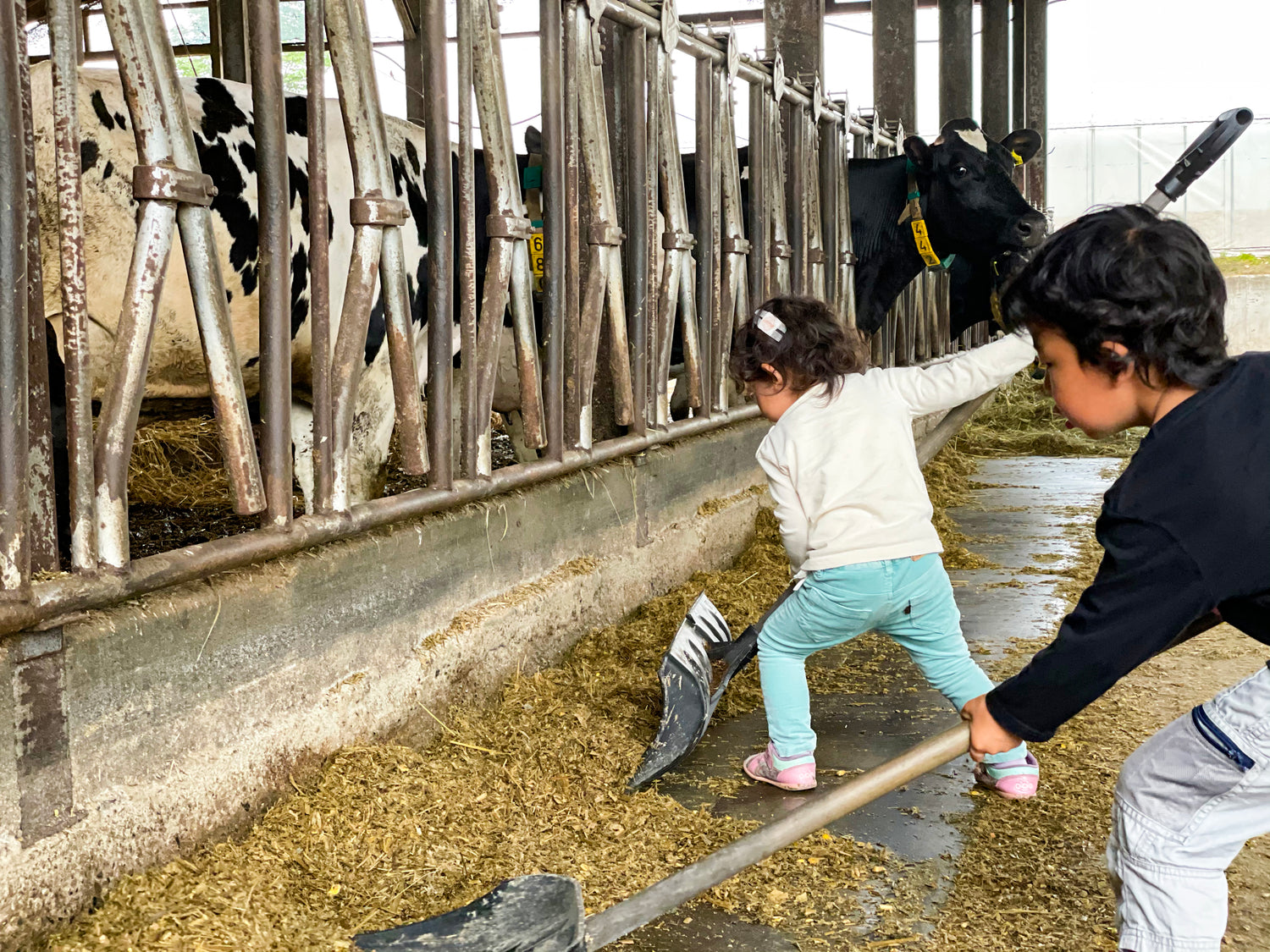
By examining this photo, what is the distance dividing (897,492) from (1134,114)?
975 inches

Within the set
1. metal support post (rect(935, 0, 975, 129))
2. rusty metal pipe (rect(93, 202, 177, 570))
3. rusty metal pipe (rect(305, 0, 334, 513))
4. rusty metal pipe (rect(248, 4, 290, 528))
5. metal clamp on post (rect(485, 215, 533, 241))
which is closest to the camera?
rusty metal pipe (rect(93, 202, 177, 570))

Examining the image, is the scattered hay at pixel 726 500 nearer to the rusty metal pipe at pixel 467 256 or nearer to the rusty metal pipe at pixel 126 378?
the rusty metal pipe at pixel 467 256

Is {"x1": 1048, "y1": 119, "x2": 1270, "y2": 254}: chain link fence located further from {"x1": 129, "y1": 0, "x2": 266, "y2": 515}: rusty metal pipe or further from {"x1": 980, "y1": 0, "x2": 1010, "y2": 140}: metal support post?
{"x1": 129, "y1": 0, "x2": 266, "y2": 515}: rusty metal pipe

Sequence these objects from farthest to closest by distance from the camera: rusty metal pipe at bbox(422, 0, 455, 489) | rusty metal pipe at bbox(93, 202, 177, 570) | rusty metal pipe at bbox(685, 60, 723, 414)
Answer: rusty metal pipe at bbox(685, 60, 723, 414)
rusty metal pipe at bbox(422, 0, 455, 489)
rusty metal pipe at bbox(93, 202, 177, 570)

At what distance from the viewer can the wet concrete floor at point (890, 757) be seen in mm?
2162

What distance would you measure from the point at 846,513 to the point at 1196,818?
1.15 m

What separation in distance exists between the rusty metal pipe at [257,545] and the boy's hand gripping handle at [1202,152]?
1.65 meters

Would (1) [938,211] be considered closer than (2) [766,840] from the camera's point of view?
No

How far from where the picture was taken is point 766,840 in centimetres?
190

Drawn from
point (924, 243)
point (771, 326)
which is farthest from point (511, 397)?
point (924, 243)

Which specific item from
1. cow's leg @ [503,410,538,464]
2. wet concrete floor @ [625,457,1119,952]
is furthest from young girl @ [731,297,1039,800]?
cow's leg @ [503,410,538,464]

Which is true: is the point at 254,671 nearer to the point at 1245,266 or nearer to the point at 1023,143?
the point at 1023,143

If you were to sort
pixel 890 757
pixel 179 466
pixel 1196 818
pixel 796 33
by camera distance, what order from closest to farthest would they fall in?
pixel 1196 818 → pixel 890 757 → pixel 179 466 → pixel 796 33

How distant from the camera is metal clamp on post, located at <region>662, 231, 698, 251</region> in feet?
13.6
